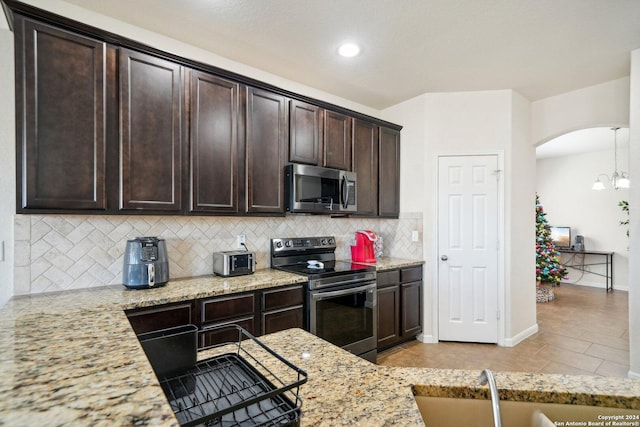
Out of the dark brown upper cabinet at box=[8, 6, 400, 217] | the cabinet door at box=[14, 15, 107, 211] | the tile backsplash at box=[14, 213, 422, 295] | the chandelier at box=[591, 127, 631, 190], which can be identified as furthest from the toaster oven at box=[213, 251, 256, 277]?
the chandelier at box=[591, 127, 631, 190]

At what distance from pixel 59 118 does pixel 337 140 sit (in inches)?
91.0

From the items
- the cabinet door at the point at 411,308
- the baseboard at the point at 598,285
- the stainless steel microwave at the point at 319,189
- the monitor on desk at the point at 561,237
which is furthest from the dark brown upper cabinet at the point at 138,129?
the baseboard at the point at 598,285

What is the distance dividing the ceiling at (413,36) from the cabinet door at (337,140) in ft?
1.32

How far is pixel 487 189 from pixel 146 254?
3.49 meters

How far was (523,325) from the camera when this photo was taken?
3.71 meters

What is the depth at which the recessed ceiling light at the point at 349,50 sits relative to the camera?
8.58 feet

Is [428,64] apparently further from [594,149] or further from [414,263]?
[594,149]

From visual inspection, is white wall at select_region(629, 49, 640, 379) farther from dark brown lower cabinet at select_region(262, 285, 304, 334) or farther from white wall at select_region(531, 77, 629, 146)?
dark brown lower cabinet at select_region(262, 285, 304, 334)

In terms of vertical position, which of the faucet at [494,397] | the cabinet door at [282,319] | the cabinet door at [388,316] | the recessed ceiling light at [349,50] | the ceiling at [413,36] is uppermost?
the ceiling at [413,36]

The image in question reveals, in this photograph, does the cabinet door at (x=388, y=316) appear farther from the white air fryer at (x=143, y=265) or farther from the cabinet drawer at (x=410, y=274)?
the white air fryer at (x=143, y=265)

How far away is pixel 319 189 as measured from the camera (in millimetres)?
3082

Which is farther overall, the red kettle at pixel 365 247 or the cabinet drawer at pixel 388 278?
the red kettle at pixel 365 247

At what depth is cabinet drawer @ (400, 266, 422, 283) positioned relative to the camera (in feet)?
11.3

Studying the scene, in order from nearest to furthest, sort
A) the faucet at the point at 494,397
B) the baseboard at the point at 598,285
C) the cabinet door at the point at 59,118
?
the faucet at the point at 494,397 → the cabinet door at the point at 59,118 → the baseboard at the point at 598,285
